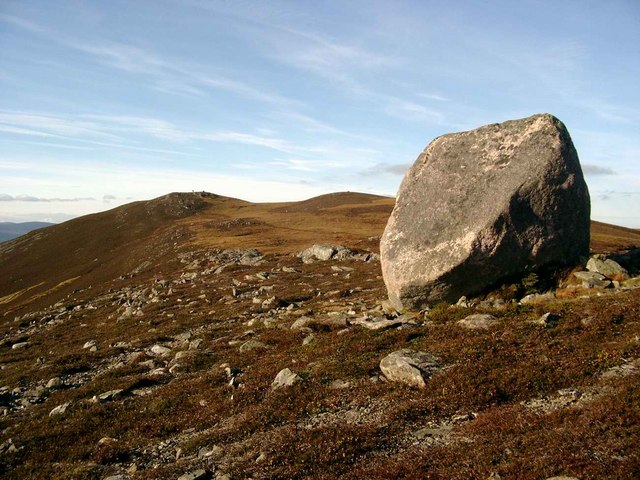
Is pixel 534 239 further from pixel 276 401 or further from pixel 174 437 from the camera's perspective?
pixel 174 437

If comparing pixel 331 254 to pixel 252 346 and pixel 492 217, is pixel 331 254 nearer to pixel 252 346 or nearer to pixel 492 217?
pixel 252 346

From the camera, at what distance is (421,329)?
64.4ft

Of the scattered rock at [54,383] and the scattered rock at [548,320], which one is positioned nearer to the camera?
the scattered rock at [548,320]

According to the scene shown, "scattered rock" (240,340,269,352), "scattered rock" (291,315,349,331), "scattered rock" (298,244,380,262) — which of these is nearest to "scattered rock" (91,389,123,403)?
"scattered rock" (240,340,269,352)

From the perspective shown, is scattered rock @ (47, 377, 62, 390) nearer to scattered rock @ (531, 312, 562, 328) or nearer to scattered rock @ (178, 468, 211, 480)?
scattered rock @ (178, 468, 211, 480)

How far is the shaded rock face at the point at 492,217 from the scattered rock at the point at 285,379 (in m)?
8.40

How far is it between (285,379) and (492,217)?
12193mm

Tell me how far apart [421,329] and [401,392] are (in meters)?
5.77

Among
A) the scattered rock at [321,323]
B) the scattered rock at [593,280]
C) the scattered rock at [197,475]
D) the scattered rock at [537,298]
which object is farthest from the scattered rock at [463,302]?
the scattered rock at [197,475]

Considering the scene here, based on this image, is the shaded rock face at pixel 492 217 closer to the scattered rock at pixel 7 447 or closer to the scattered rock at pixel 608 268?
the scattered rock at pixel 608 268

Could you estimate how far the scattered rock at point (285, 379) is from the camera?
637 inches

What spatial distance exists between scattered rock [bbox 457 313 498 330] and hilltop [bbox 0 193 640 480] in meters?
0.24

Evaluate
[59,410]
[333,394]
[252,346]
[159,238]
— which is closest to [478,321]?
[333,394]

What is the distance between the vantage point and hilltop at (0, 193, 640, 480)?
10516 mm
